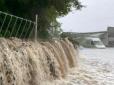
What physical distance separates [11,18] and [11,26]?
361mm

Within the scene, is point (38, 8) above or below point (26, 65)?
above

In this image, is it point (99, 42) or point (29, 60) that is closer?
point (29, 60)

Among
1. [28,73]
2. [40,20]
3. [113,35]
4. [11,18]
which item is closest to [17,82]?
[28,73]

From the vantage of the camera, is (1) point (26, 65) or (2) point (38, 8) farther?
(2) point (38, 8)

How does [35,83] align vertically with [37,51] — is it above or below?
below

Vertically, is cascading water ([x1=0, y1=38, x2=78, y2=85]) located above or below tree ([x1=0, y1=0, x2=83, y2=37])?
below

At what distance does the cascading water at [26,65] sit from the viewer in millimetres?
4703

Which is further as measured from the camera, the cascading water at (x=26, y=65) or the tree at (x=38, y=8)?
the tree at (x=38, y=8)

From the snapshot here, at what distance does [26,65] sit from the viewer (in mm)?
5371

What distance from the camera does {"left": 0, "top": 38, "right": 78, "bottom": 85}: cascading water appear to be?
470 centimetres

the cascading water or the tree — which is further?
the tree

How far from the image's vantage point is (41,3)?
820 cm

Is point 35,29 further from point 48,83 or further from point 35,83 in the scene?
point 35,83

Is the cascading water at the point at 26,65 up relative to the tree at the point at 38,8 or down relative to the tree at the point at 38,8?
down
